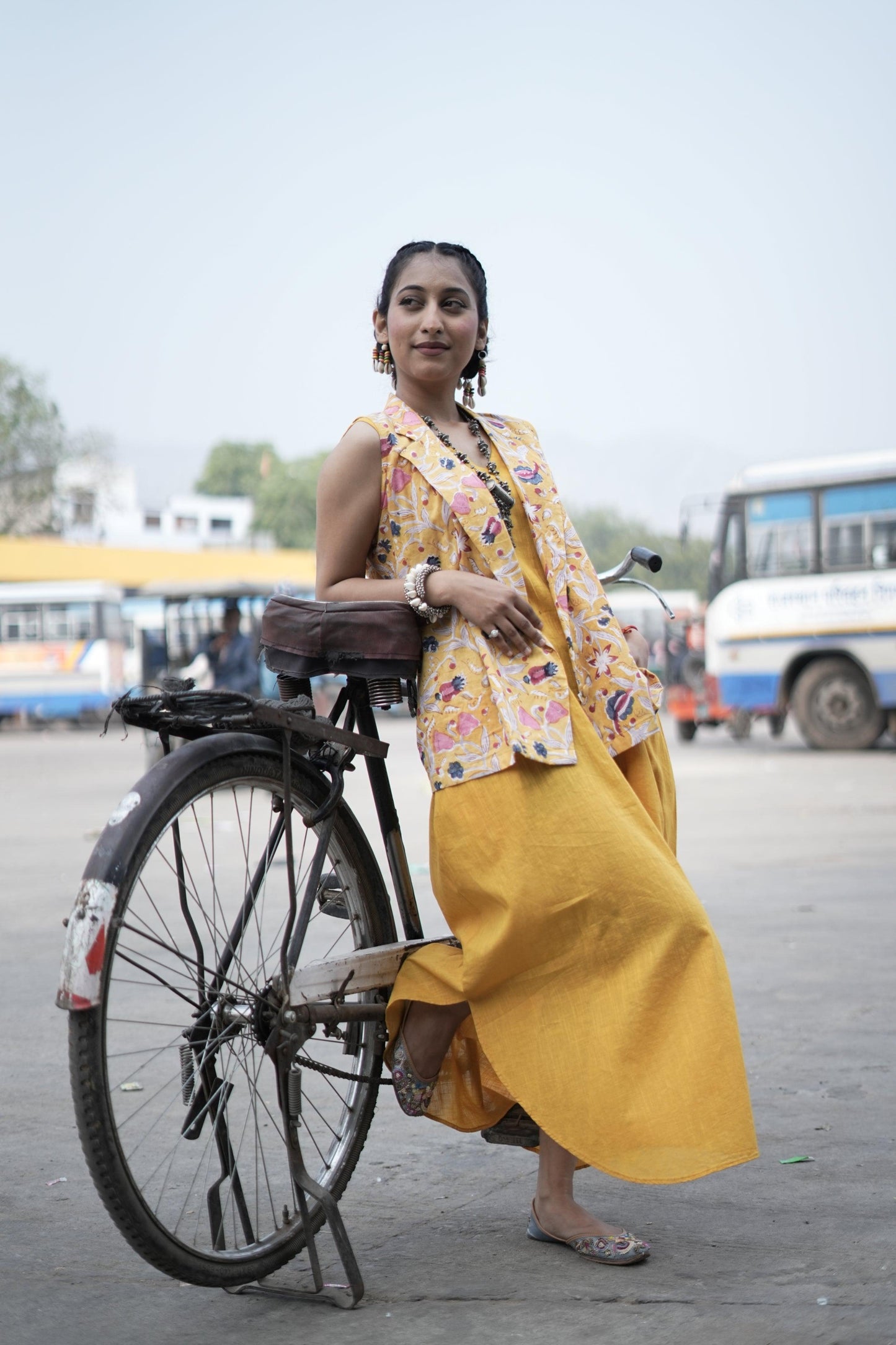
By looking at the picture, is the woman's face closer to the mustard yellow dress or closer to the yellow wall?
the mustard yellow dress

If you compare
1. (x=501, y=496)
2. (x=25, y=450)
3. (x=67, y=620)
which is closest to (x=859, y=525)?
(x=501, y=496)

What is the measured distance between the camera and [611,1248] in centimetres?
277

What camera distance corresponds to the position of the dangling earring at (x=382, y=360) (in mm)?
3055

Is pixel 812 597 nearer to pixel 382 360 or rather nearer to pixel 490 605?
pixel 382 360

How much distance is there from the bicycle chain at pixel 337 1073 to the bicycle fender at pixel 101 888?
52 cm

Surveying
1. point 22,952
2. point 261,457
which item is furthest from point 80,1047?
point 261,457

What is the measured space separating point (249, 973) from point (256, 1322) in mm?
554

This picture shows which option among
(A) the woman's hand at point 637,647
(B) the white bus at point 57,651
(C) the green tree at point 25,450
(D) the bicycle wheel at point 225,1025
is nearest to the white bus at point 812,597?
(A) the woman's hand at point 637,647

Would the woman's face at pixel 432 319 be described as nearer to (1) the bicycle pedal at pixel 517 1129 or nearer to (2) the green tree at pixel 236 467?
(1) the bicycle pedal at pixel 517 1129

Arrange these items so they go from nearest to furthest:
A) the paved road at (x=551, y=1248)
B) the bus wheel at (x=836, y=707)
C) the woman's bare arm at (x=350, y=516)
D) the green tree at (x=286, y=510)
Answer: the paved road at (x=551, y=1248), the woman's bare arm at (x=350, y=516), the bus wheel at (x=836, y=707), the green tree at (x=286, y=510)

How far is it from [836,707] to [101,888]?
1684 cm

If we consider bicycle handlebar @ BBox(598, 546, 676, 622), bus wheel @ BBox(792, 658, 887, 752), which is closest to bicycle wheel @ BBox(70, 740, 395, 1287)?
bicycle handlebar @ BBox(598, 546, 676, 622)

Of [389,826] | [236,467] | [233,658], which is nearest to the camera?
[389,826]

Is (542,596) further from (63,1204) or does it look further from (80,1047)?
(63,1204)
